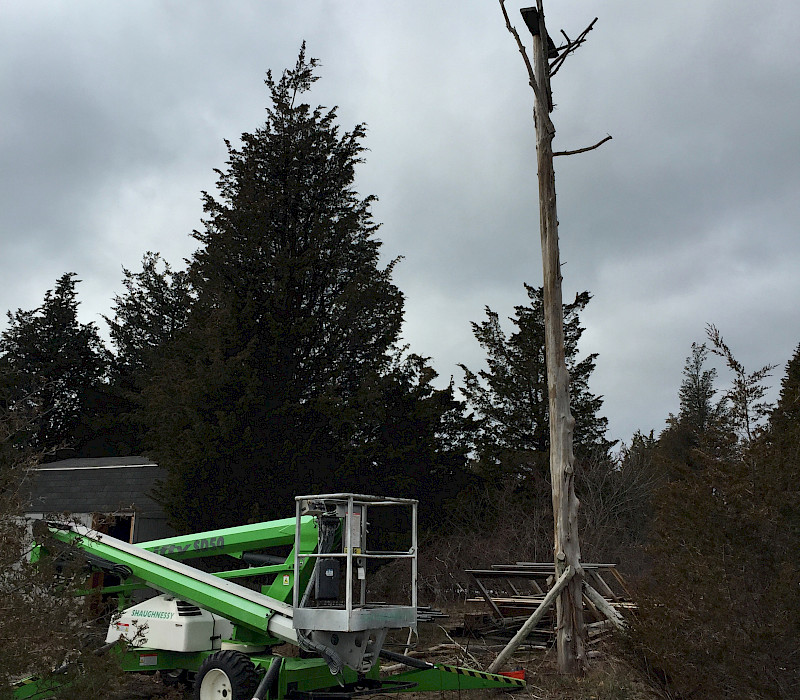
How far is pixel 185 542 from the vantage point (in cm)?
921

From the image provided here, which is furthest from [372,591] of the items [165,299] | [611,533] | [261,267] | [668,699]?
[165,299]

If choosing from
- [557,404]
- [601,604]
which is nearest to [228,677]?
[601,604]

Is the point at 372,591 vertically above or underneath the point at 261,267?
underneath

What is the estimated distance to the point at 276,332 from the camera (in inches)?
679

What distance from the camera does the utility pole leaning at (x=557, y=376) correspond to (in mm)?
10547

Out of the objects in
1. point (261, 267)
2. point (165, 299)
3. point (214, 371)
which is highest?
point (165, 299)

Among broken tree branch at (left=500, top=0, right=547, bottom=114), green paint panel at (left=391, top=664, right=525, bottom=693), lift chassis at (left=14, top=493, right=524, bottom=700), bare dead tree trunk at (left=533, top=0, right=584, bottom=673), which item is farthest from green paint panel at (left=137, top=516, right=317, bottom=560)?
broken tree branch at (left=500, top=0, right=547, bottom=114)

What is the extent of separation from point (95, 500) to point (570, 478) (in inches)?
469

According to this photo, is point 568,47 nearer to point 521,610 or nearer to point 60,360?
point 521,610

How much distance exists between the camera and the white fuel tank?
335 inches

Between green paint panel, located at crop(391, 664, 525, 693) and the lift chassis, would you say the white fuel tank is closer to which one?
the lift chassis

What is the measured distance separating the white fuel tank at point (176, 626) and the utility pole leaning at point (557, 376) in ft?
12.0

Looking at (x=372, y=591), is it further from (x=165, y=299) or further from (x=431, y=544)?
(x=165, y=299)

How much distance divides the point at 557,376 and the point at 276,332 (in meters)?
7.75
